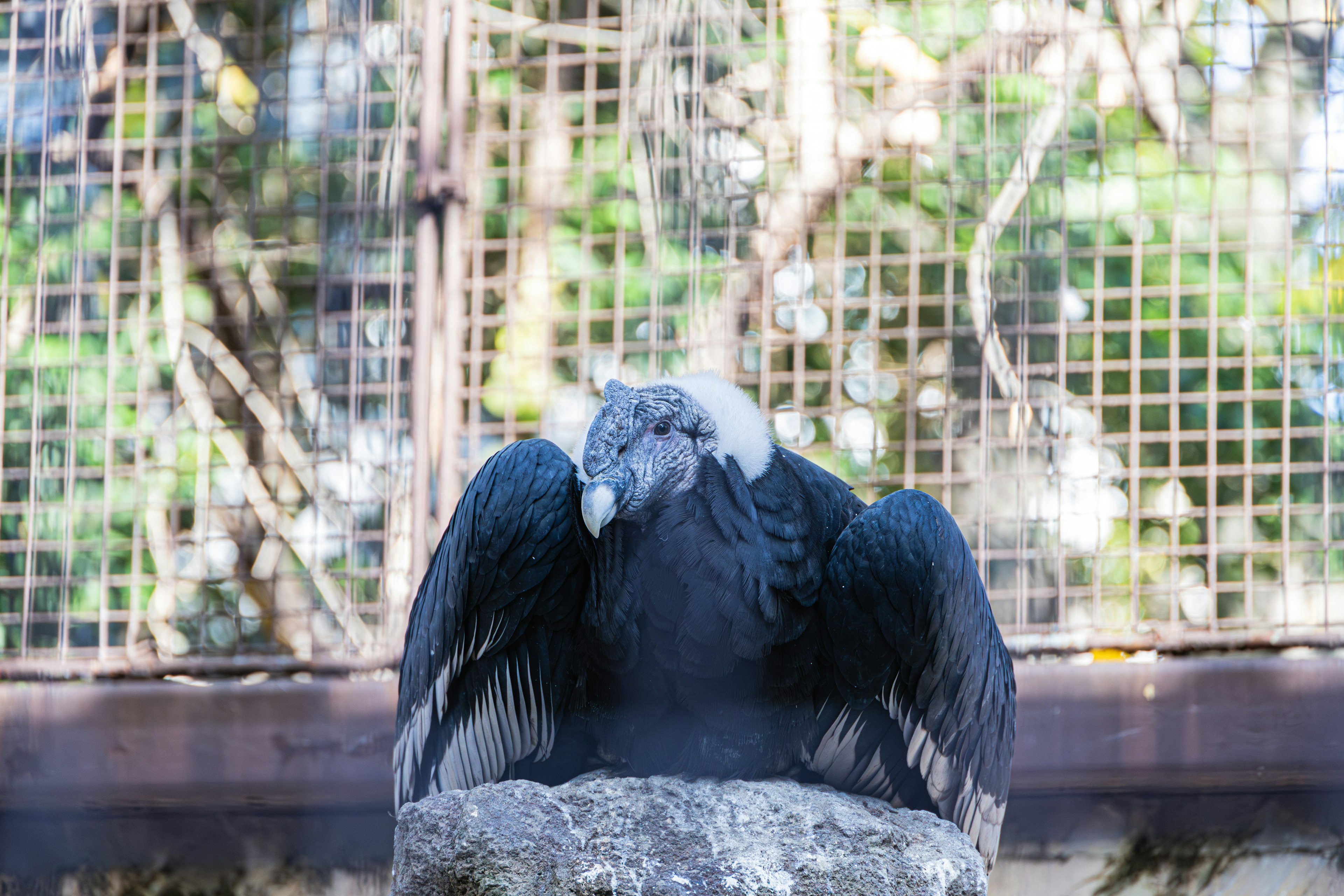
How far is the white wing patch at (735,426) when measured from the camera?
193 centimetres

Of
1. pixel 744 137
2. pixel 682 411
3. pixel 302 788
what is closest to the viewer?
pixel 682 411

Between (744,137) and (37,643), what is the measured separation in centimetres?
210

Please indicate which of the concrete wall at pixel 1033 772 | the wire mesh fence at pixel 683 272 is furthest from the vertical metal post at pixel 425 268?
the concrete wall at pixel 1033 772

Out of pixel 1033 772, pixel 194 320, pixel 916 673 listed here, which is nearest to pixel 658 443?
pixel 916 673

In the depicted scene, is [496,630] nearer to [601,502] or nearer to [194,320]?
[601,502]

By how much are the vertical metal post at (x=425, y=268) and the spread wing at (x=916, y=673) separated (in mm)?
1166

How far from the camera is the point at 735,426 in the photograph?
195cm

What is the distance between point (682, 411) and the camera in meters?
1.86

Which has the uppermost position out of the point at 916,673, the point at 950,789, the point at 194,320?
the point at 194,320

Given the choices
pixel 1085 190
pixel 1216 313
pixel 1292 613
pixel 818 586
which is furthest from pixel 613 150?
pixel 1292 613

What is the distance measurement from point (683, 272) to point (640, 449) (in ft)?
3.98

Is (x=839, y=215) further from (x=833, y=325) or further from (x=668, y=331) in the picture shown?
(x=668, y=331)

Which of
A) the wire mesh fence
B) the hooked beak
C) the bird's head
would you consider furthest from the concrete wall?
the hooked beak

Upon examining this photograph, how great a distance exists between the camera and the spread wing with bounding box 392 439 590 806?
191 cm
